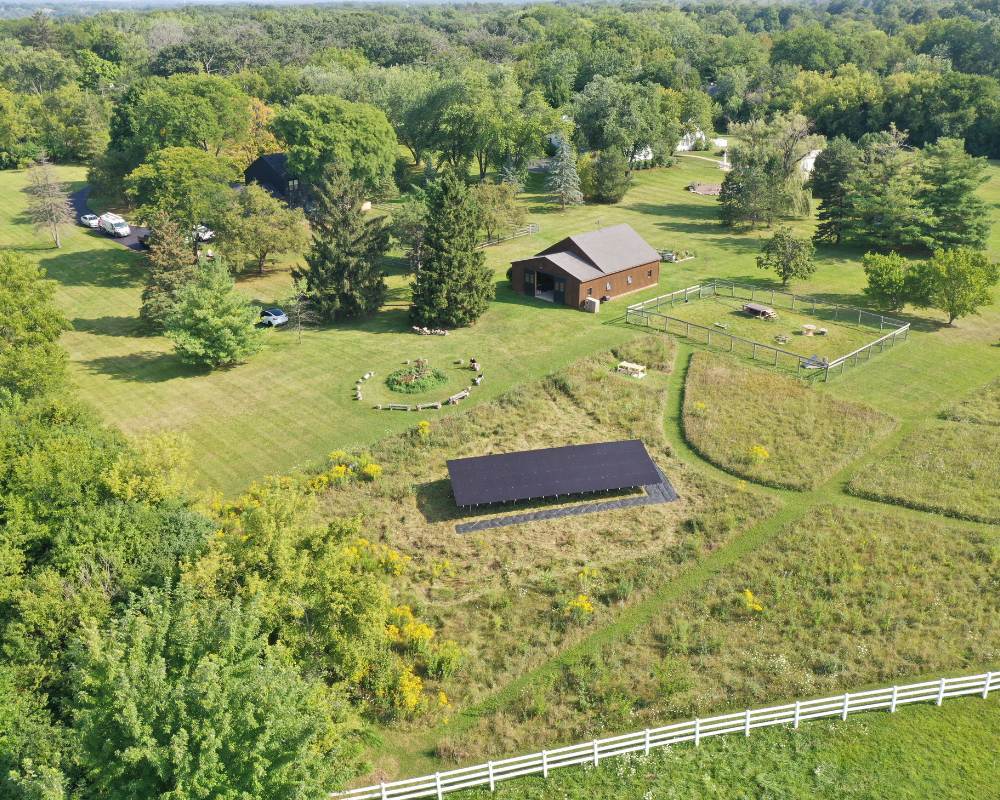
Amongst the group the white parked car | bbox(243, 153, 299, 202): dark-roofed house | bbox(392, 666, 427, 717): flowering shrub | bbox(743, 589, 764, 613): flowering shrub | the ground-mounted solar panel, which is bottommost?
bbox(392, 666, 427, 717): flowering shrub

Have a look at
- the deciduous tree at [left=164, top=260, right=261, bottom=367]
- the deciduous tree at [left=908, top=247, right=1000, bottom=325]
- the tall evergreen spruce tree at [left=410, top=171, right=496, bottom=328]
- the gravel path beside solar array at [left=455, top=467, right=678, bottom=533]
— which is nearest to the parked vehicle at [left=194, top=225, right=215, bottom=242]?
the deciduous tree at [left=164, top=260, right=261, bottom=367]

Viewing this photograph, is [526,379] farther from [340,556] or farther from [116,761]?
[116,761]

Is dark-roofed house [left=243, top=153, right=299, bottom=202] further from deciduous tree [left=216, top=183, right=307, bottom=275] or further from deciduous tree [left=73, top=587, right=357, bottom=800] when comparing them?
deciduous tree [left=73, top=587, right=357, bottom=800]

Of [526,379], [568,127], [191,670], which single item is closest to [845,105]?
[568,127]

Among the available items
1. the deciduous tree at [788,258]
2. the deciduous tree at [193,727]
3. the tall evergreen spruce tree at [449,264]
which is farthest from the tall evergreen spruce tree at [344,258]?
the deciduous tree at [193,727]

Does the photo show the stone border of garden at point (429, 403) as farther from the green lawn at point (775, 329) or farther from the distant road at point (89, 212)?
the distant road at point (89, 212)

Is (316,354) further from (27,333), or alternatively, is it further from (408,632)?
(408,632)
